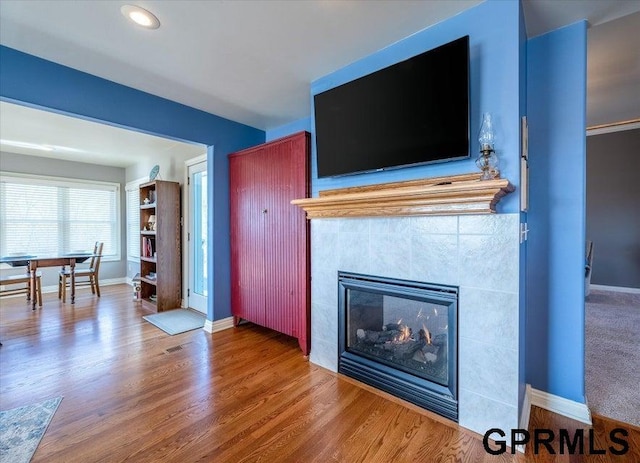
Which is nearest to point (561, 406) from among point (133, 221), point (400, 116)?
point (400, 116)

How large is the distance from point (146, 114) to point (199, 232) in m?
1.86

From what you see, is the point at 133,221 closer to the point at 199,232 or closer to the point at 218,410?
the point at 199,232

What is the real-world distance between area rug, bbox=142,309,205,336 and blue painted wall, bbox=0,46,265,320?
41cm

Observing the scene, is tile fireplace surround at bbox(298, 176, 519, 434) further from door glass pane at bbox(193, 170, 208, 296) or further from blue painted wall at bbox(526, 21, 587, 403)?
door glass pane at bbox(193, 170, 208, 296)

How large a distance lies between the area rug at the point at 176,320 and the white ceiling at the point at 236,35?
8.31 feet

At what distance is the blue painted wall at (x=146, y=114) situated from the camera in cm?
208

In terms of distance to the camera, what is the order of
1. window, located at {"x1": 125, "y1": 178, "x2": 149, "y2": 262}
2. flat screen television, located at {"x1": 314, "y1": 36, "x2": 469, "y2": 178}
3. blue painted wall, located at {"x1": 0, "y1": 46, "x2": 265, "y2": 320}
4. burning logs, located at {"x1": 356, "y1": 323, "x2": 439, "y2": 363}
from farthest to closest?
window, located at {"x1": 125, "y1": 178, "x2": 149, "y2": 262} → blue painted wall, located at {"x1": 0, "y1": 46, "x2": 265, "y2": 320} → burning logs, located at {"x1": 356, "y1": 323, "x2": 439, "y2": 363} → flat screen television, located at {"x1": 314, "y1": 36, "x2": 469, "y2": 178}

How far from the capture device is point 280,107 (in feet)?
10.1

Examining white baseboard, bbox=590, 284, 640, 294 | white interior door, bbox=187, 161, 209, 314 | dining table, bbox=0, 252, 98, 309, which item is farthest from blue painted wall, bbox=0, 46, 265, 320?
white baseboard, bbox=590, 284, 640, 294

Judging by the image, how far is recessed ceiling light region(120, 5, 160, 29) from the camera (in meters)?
1.68

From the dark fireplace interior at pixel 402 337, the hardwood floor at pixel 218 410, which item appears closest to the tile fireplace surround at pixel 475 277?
the dark fireplace interior at pixel 402 337

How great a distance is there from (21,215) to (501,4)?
714 centimetres

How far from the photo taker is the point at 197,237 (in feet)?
13.9

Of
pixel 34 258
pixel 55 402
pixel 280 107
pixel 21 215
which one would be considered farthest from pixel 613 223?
pixel 21 215
